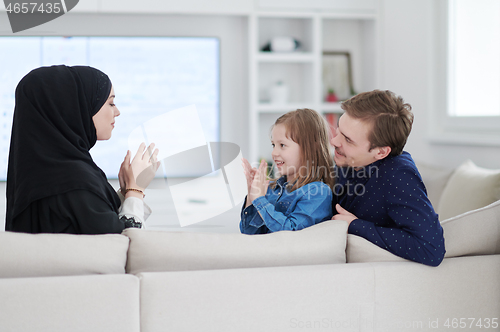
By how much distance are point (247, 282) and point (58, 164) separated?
636mm

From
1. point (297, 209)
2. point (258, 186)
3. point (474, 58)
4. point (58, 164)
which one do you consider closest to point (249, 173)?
point (258, 186)

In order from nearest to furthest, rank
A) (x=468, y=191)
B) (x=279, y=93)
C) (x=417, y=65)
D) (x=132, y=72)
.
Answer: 1. (x=468, y=191)
2. (x=417, y=65)
3. (x=132, y=72)
4. (x=279, y=93)

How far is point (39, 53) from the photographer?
11.6ft

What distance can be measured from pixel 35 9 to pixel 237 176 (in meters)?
2.08

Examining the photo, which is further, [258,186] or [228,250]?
[258,186]

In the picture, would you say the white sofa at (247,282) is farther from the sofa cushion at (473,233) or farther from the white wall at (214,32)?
the white wall at (214,32)

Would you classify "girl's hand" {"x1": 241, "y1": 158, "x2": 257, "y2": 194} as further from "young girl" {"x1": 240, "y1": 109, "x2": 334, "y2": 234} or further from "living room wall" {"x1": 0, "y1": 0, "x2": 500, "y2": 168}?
"living room wall" {"x1": 0, "y1": 0, "x2": 500, "y2": 168}

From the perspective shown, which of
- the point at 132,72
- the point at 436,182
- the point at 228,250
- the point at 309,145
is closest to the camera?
the point at 228,250

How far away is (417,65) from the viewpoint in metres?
3.41

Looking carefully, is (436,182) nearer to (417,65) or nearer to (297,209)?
(417,65)

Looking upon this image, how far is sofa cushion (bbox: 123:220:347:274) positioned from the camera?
1.12 m

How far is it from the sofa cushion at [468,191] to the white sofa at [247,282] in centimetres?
100

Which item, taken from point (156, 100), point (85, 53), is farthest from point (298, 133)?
point (85, 53)

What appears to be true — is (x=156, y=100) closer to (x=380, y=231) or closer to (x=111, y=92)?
(x=111, y=92)
